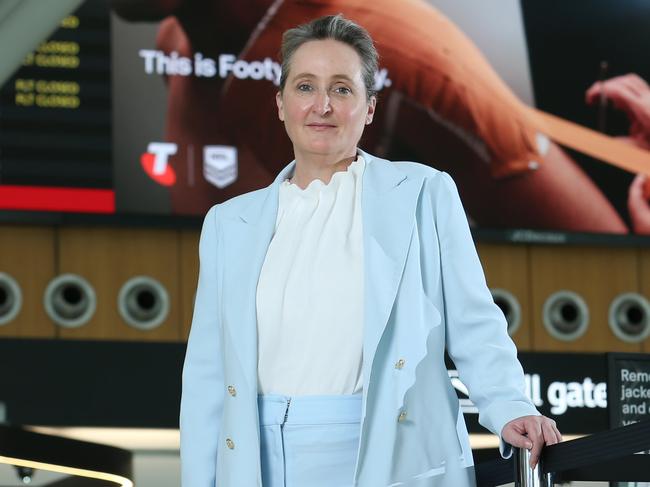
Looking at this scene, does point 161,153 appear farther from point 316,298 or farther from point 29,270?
point 316,298

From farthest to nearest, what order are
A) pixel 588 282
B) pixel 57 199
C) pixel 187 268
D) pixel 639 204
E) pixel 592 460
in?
pixel 588 282 → pixel 639 204 → pixel 187 268 → pixel 57 199 → pixel 592 460

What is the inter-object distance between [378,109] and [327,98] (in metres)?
3.06

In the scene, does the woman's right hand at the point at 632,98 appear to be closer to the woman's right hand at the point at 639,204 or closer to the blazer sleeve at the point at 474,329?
the woman's right hand at the point at 639,204

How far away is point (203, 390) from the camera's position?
185cm

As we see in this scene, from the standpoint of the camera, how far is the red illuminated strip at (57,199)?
4.53m

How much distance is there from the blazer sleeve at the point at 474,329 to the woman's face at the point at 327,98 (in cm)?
14

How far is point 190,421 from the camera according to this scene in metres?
1.84

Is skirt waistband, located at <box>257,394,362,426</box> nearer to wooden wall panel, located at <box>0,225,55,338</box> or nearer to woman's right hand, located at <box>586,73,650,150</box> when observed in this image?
wooden wall panel, located at <box>0,225,55,338</box>

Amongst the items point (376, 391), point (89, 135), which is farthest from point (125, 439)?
point (376, 391)

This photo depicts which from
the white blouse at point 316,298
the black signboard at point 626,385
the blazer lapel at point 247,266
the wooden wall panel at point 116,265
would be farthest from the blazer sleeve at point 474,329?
the wooden wall panel at point 116,265

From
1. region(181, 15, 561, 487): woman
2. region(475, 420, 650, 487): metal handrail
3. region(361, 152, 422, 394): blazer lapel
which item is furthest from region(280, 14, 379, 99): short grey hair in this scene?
region(475, 420, 650, 487): metal handrail

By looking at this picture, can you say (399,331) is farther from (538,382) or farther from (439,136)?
(439,136)

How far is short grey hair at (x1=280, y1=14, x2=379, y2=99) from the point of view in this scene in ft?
5.86

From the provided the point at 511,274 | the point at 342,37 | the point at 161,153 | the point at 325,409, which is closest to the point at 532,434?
the point at 325,409
